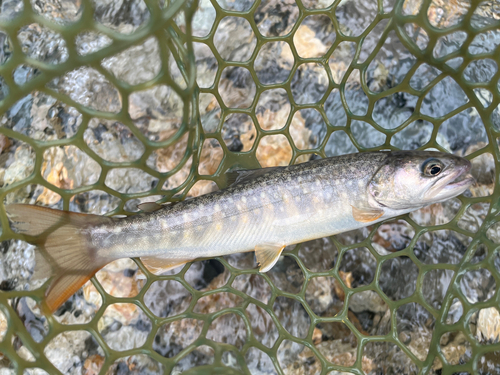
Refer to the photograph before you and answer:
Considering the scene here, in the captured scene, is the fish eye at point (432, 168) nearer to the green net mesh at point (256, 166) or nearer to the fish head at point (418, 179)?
the fish head at point (418, 179)

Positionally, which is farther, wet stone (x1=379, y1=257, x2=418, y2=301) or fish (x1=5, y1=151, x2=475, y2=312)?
wet stone (x1=379, y1=257, x2=418, y2=301)


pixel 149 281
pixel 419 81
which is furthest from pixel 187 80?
pixel 419 81

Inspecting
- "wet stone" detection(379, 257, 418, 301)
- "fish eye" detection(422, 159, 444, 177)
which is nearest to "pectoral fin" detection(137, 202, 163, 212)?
"fish eye" detection(422, 159, 444, 177)

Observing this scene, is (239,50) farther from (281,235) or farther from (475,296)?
(475,296)

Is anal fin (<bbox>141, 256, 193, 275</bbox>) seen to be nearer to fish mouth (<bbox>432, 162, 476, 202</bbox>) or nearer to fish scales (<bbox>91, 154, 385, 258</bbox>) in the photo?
fish scales (<bbox>91, 154, 385, 258</bbox>)

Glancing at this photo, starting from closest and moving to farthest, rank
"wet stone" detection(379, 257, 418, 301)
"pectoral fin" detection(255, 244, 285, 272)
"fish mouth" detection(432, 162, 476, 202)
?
1. "fish mouth" detection(432, 162, 476, 202)
2. "pectoral fin" detection(255, 244, 285, 272)
3. "wet stone" detection(379, 257, 418, 301)

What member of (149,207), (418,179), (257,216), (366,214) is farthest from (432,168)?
(149,207)

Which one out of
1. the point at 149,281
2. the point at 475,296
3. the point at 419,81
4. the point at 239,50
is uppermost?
the point at 239,50
